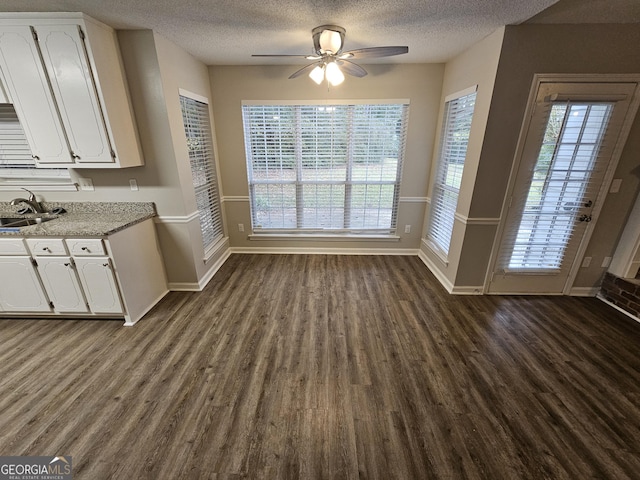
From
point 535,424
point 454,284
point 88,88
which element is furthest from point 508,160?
point 88,88

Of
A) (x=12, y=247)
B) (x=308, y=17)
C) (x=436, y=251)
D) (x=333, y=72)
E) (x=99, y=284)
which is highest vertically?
(x=308, y=17)

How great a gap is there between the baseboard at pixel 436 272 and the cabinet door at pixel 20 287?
13.5 ft

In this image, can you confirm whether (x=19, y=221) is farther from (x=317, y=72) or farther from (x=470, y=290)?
(x=470, y=290)

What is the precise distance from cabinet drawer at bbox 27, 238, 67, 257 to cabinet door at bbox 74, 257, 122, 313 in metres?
0.14

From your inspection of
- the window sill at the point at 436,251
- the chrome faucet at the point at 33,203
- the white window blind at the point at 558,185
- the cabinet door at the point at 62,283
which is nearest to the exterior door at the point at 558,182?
the white window blind at the point at 558,185

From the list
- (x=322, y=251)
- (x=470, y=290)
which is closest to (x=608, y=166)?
(x=470, y=290)

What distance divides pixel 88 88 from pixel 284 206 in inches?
93.5

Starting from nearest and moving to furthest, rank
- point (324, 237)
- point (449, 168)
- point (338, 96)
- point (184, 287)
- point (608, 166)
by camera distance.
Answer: point (608, 166) < point (184, 287) < point (449, 168) < point (338, 96) < point (324, 237)

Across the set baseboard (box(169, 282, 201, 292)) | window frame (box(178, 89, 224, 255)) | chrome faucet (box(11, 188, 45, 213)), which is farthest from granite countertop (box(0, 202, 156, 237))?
baseboard (box(169, 282, 201, 292))

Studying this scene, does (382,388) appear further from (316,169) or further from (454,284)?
(316,169)

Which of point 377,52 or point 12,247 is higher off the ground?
point 377,52

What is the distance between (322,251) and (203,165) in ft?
6.83

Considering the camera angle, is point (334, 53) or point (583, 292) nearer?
point (334, 53)

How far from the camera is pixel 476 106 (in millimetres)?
2533
